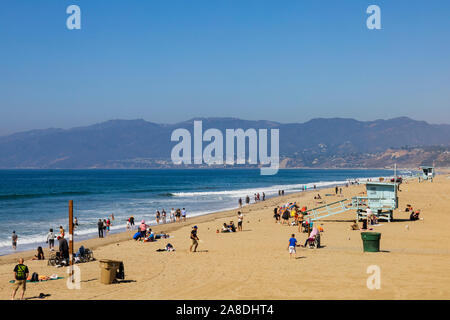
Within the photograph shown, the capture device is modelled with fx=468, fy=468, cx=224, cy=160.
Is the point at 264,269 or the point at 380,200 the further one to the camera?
the point at 380,200

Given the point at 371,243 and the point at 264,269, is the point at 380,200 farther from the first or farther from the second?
the point at 264,269

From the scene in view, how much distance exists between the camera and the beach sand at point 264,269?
12.6 m

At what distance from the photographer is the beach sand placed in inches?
494

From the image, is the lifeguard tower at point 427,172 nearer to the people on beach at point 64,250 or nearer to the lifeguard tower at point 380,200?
the lifeguard tower at point 380,200

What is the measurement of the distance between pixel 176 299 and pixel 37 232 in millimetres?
23239

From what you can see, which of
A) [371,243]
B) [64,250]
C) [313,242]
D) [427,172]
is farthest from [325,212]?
[427,172]

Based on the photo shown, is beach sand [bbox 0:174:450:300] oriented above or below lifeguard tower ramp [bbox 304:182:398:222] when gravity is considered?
below

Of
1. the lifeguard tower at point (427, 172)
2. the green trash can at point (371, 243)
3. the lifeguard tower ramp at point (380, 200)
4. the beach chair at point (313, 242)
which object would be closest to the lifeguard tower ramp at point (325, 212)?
the lifeguard tower ramp at point (380, 200)

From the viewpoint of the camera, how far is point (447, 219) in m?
30.7

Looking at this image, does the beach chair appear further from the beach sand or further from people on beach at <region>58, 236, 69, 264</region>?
people on beach at <region>58, 236, 69, 264</region>

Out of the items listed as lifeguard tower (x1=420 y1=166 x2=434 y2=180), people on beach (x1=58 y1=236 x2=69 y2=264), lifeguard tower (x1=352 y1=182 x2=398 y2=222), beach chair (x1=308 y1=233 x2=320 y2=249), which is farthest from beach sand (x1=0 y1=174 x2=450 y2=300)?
lifeguard tower (x1=420 y1=166 x2=434 y2=180)

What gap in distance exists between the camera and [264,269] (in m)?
15.7

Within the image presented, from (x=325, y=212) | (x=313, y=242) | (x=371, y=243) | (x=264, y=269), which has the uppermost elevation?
(x=371, y=243)

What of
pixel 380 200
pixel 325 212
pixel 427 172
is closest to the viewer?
pixel 380 200
